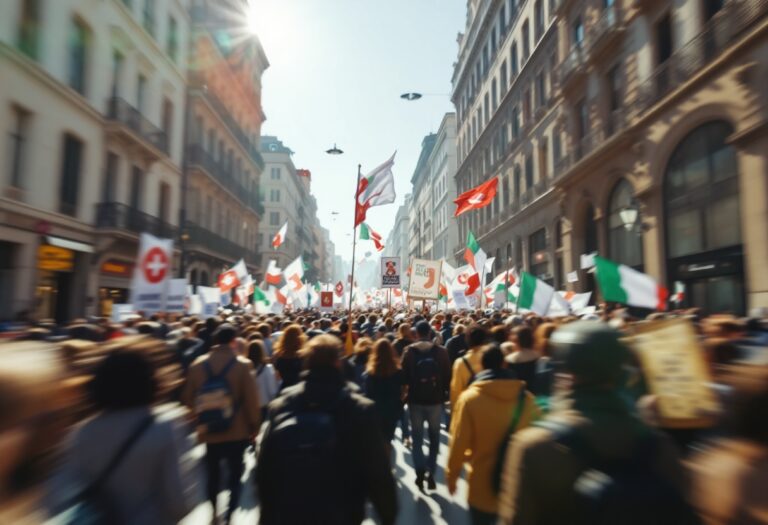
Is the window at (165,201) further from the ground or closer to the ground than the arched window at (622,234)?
further from the ground

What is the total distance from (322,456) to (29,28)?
18.0 metres

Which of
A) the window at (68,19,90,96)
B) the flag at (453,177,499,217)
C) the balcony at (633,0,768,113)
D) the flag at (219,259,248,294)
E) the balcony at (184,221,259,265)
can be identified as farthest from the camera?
the balcony at (184,221,259,265)

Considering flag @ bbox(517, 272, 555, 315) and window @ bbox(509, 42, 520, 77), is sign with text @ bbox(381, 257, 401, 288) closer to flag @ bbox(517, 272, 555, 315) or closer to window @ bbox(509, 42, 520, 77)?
flag @ bbox(517, 272, 555, 315)

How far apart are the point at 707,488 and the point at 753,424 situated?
0.26m

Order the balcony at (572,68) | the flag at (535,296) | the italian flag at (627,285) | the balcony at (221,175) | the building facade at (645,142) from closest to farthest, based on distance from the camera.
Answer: the italian flag at (627,285) → the flag at (535,296) → the building facade at (645,142) → the balcony at (572,68) → the balcony at (221,175)

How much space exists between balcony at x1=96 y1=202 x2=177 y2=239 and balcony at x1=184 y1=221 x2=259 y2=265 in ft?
4.57

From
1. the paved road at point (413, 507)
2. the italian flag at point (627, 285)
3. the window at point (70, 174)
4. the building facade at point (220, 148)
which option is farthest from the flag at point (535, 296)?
the building facade at point (220, 148)

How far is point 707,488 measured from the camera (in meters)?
1.73

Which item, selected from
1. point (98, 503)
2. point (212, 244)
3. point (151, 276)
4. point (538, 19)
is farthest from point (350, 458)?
point (538, 19)

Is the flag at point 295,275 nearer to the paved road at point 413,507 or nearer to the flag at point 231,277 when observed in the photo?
the flag at point 231,277

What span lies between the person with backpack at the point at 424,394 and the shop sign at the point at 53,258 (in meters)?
14.1

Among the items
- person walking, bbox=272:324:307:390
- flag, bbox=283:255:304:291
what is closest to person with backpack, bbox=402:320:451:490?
person walking, bbox=272:324:307:390

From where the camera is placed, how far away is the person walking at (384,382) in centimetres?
604

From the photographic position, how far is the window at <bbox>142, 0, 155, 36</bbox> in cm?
2238
